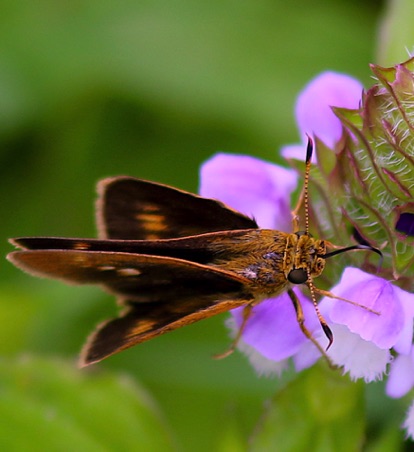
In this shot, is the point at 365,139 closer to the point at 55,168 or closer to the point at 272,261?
the point at 272,261

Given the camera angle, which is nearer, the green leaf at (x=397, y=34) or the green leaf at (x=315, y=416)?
the green leaf at (x=315, y=416)

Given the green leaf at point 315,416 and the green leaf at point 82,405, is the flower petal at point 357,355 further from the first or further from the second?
the green leaf at point 82,405

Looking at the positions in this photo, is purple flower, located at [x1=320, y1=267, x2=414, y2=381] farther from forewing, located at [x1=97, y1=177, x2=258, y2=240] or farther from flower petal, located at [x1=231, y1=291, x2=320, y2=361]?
forewing, located at [x1=97, y1=177, x2=258, y2=240]

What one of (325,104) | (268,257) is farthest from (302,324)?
(325,104)

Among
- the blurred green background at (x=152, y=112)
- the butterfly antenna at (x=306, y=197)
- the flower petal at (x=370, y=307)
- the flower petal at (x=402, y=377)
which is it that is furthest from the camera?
the blurred green background at (x=152, y=112)

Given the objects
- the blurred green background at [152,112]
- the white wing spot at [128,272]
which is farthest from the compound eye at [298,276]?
the blurred green background at [152,112]

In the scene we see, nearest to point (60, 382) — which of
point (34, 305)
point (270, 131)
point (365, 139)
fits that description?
point (34, 305)

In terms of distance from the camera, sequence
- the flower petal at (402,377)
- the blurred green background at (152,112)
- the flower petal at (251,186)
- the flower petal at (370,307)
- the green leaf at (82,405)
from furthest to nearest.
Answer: the blurred green background at (152,112), the green leaf at (82,405), the flower petal at (251,186), the flower petal at (402,377), the flower petal at (370,307)

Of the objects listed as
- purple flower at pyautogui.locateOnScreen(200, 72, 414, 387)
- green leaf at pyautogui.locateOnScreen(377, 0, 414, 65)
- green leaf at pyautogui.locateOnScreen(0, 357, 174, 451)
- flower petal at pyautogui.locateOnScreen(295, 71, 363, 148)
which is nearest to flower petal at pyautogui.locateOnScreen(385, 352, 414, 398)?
purple flower at pyautogui.locateOnScreen(200, 72, 414, 387)
